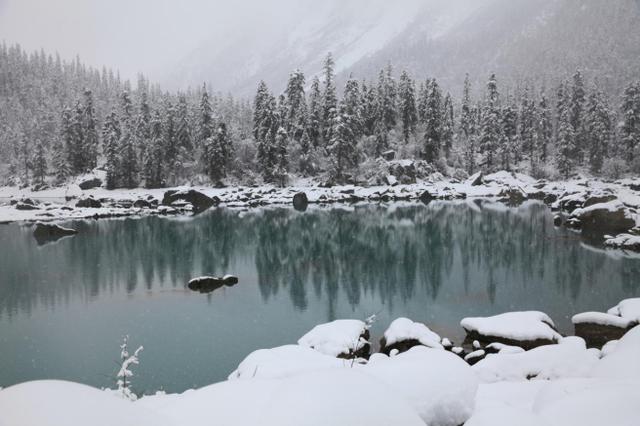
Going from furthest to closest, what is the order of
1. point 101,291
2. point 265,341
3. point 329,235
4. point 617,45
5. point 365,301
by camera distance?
point 617,45, point 329,235, point 101,291, point 365,301, point 265,341

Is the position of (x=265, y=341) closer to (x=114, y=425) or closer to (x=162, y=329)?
(x=162, y=329)

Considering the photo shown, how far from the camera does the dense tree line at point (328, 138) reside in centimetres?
Answer: 7662

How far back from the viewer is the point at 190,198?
65.6 metres

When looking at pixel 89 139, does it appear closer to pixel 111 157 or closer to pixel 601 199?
pixel 111 157

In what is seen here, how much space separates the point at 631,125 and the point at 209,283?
275ft

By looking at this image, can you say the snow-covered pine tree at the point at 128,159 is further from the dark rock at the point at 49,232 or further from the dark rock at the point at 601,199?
the dark rock at the point at 601,199

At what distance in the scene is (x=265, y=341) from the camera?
16266 millimetres

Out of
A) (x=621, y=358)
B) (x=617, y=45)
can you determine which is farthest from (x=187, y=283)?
(x=617, y=45)

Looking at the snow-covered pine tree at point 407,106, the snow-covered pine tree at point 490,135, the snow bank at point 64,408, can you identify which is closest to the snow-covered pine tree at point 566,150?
the snow-covered pine tree at point 490,135

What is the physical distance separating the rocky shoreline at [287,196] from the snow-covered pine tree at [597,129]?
8.26m

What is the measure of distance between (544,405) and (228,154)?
75452 mm

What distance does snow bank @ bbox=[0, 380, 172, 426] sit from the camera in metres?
2.53

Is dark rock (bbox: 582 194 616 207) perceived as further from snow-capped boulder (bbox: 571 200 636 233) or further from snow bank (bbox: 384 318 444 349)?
snow bank (bbox: 384 318 444 349)

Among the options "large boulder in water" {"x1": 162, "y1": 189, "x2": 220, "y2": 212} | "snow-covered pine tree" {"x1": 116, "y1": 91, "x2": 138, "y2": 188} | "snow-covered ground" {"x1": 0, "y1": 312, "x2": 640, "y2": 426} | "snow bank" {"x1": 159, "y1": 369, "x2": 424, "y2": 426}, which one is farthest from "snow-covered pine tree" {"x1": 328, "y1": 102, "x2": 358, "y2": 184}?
"snow bank" {"x1": 159, "y1": 369, "x2": 424, "y2": 426}
